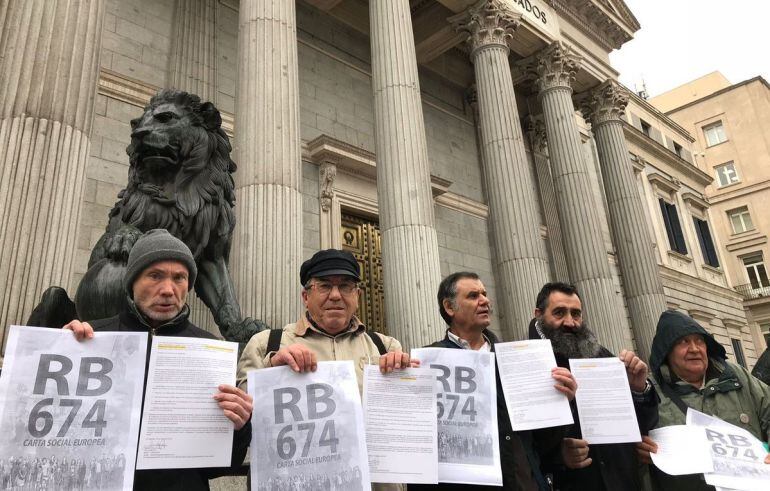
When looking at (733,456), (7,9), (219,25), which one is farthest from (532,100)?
(733,456)

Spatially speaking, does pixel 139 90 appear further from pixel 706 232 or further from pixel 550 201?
pixel 706 232

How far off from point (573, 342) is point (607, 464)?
2.37ft

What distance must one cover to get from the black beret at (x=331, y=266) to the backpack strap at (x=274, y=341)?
32cm

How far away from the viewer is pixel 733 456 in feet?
9.76

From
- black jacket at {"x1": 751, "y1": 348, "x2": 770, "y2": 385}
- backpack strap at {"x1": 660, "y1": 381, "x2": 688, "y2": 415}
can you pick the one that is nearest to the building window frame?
black jacket at {"x1": 751, "y1": 348, "x2": 770, "y2": 385}

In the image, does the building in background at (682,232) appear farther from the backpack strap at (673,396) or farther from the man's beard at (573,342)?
the man's beard at (573,342)

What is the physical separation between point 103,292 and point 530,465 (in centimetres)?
291

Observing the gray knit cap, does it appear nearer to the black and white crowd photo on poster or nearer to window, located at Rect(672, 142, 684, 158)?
the black and white crowd photo on poster

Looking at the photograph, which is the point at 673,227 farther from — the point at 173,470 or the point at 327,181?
the point at 173,470

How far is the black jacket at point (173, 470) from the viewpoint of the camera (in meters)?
2.11

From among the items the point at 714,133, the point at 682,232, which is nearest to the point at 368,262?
the point at 682,232

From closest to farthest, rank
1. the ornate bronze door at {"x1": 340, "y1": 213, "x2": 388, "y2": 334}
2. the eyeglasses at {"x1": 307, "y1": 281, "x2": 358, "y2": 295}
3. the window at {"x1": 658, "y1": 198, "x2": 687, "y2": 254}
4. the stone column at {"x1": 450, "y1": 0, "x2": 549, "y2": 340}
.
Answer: the eyeglasses at {"x1": 307, "y1": 281, "x2": 358, "y2": 295}
the stone column at {"x1": 450, "y1": 0, "x2": 549, "y2": 340}
the ornate bronze door at {"x1": 340, "y1": 213, "x2": 388, "y2": 334}
the window at {"x1": 658, "y1": 198, "x2": 687, "y2": 254}

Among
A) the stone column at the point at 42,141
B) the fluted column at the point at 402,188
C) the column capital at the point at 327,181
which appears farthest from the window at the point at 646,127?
the stone column at the point at 42,141

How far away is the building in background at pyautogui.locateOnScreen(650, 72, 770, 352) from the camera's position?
1351 inches
